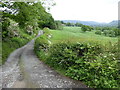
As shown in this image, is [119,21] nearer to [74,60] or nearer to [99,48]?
[99,48]

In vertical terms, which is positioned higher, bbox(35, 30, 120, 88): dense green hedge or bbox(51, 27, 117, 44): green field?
bbox(51, 27, 117, 44): green field

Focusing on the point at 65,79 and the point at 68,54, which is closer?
the point at 65,79

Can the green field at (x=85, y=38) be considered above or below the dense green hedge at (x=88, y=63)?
above

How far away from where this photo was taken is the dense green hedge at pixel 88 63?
140 inches

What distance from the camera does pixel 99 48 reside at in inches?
190

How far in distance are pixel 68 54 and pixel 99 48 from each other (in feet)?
4.83

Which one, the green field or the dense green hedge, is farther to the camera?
the green field

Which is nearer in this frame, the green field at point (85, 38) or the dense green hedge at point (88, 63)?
the dense green hedge at point (88, 63)

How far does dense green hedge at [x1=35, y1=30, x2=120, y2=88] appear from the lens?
357 cm

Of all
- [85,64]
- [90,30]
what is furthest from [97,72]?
[90,30]

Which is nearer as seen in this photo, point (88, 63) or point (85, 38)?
point (88, 63)

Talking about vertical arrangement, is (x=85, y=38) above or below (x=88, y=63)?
above

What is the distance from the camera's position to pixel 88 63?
13.8 feet

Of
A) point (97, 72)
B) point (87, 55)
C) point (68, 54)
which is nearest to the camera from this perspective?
point (97, 72)
